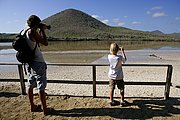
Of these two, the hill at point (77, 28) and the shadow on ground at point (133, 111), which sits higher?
the hill at point (77, 28)

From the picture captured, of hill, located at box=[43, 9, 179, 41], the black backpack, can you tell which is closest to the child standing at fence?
the black backpack

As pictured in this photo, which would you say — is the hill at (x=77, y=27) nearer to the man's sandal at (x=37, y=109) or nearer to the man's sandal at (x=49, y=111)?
the man's sandal at (x=37, y=109)

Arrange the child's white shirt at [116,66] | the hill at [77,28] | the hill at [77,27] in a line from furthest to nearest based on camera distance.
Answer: the hill at [77,27] → the hill at [77,28] → the child's white shirt at [116,66]

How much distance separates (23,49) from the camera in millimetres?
4520

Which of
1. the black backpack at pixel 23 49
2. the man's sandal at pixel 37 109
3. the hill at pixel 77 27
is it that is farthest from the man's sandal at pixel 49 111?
the hill at pixel 77 27

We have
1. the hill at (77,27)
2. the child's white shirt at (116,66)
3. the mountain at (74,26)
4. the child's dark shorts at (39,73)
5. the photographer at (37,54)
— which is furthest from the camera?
the mountain at (74,26)

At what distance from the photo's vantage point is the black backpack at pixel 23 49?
4.48 meters

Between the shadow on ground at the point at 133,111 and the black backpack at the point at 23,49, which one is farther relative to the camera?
the shadow on ground at the point at 133,111

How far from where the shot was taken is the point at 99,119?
4.80 meters

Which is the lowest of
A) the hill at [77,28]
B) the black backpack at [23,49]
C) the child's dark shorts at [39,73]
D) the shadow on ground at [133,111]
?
the shadow on ground at [133,111]

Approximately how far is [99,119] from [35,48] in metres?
2.34

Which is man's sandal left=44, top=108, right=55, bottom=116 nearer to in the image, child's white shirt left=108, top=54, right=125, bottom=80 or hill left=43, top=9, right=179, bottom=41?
child's white shirt left=108, top=54, right=125, bottom=80

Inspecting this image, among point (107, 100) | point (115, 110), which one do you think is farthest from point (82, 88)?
point (115, 110)

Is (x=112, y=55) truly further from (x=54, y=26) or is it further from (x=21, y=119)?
(x=54, y=26)
